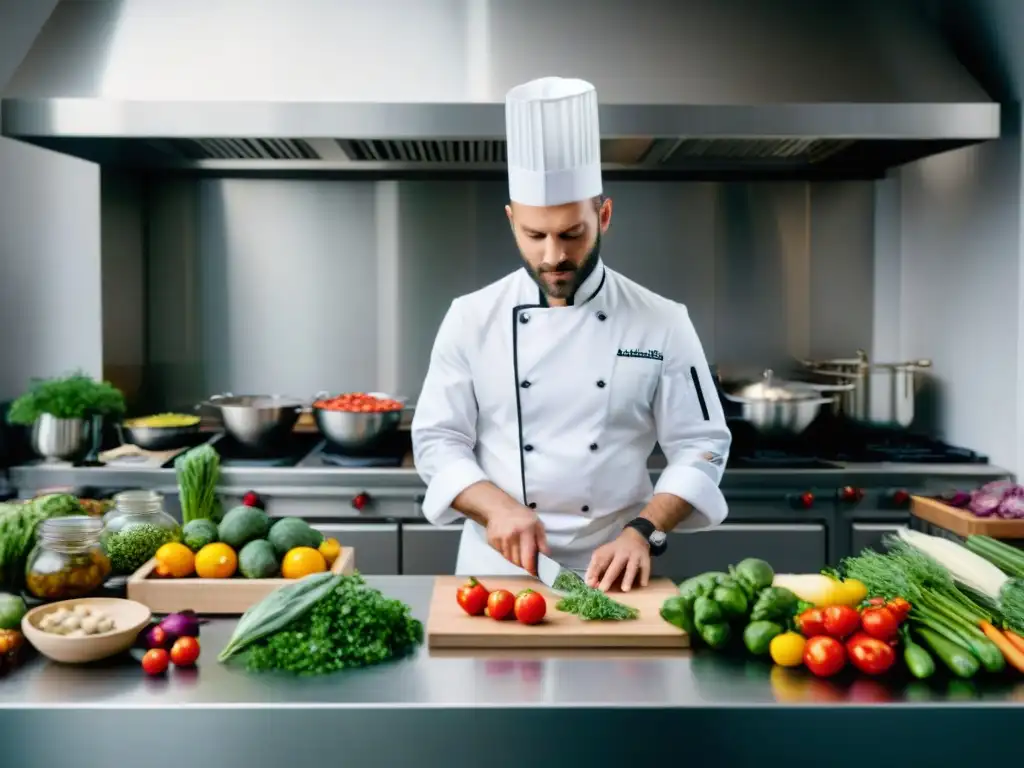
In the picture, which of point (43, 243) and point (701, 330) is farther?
point (701, 330)

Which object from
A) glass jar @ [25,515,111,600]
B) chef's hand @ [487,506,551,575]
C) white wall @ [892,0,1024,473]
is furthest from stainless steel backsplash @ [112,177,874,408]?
glass jar @ [25,515,111,600]

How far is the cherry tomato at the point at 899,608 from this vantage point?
1.61 meters

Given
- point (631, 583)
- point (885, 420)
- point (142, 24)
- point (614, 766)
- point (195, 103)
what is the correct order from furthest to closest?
point (885, 420) < point (142, 24) < point (195, 103) < point (631, 583) < point (614, 766)

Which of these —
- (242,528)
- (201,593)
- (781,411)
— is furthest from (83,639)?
(781,411)

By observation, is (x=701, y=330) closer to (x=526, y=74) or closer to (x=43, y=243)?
(x=526, y=74)

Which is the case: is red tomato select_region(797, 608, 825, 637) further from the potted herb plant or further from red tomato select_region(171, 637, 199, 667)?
the potted herb plant

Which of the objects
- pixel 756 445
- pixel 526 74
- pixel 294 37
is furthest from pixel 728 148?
pixel 294 37

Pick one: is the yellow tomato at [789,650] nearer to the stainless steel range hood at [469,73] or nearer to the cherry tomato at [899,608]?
Answer: the cherry tomato at [899,608]

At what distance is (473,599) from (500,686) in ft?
0.82

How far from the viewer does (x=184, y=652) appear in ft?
5.20

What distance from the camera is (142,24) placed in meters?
3.39

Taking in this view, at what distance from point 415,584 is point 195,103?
5.77 ft

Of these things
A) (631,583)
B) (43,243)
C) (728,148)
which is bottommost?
(631,583)

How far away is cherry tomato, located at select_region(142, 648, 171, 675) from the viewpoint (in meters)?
1.56
